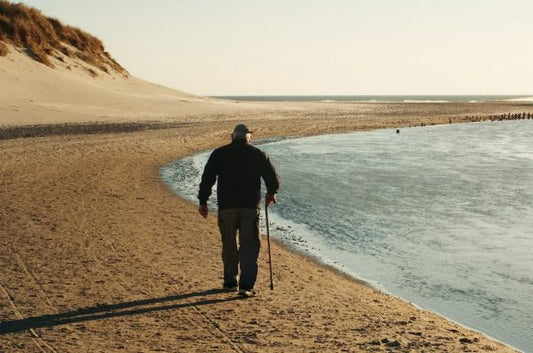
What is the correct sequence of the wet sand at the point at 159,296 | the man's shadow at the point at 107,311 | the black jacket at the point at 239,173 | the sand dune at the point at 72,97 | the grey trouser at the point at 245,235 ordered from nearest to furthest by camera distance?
the wet sand at the point at 159,296
the man's shadow at the point at 107,311
the black jacket at the point at 239,173
the grey trouser at the point at 245,235
the sand dune at the point at 72,97

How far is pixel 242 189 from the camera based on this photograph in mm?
7324

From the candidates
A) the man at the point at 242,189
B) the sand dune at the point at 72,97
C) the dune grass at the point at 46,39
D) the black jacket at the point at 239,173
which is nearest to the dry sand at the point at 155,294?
the man at the point at 242,189

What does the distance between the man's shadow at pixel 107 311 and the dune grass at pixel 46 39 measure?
48040 mm

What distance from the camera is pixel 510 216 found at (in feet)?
45.9

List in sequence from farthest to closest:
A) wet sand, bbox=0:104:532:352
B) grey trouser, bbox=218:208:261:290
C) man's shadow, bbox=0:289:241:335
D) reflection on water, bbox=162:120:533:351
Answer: reflection on water, bbox=162:120:533:351, grey trouser, bbox=218:208:261:290, man's shadow, bbox=0:289:241:335, wet sand, bbox=0:104:532:352

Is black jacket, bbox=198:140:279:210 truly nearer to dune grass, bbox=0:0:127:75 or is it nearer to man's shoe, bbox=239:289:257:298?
man's shoe, bbox=239:289:257:298

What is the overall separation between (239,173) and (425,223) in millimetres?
7056

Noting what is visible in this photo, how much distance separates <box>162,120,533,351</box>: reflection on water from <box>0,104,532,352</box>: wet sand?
0.82 m

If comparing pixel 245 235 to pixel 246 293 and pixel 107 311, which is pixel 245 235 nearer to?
pixel 246 293

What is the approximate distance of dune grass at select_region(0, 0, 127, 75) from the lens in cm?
5375

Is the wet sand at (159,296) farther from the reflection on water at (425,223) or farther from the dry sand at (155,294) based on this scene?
the reflection on water at (425,223)

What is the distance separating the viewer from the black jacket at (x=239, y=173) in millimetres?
7254

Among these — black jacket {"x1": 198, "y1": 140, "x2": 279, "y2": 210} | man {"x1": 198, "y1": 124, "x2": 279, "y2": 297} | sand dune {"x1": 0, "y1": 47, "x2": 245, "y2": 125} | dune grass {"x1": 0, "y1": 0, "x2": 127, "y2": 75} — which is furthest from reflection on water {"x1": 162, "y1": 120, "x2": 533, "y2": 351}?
dune grass {"x1": 0, "y1": 0, "x2": 127, "y2": 75}

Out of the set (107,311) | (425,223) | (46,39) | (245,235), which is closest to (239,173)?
(245,235)
